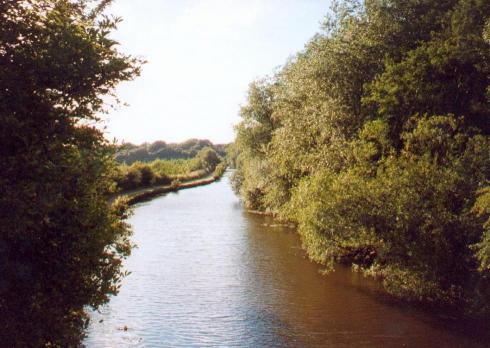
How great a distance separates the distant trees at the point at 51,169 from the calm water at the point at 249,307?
3.42m

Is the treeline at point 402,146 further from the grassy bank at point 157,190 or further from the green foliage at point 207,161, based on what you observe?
the green foliage at point 207,161

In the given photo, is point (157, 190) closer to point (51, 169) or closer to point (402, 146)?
point (402, 146)

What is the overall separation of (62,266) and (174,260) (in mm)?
17715

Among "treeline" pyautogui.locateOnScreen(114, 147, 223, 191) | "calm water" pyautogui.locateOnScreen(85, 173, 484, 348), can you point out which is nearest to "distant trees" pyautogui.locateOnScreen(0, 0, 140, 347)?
"calm water" pyautogui.locateOnScreen(85, 173, 484, 348)

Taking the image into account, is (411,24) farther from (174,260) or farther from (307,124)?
(174,260)

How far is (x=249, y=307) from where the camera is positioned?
20.6 meters

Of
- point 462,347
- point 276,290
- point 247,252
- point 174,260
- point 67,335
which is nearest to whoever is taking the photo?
point 67,335

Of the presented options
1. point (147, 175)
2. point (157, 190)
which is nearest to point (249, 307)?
point (157, 190)

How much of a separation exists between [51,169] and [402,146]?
60.2 feet

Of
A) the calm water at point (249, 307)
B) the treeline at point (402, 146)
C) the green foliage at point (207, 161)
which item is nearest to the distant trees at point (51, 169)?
the calm water at point (249, 307)

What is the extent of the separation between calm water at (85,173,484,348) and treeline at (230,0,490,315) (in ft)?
5.66

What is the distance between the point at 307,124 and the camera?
30.9 metres

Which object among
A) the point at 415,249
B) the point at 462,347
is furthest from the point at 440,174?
the point at 462,347

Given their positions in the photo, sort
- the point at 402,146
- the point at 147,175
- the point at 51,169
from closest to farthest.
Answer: the point at 51,169 < the point at 402,146 < the point at 147,175
